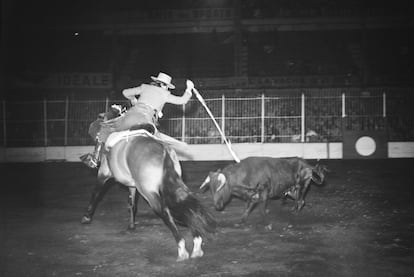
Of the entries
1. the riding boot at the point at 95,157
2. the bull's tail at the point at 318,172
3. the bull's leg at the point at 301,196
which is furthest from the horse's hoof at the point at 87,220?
the bull's tail at the point at 318,172

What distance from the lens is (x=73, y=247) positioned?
688 cm

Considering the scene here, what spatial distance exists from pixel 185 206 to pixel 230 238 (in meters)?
1.41

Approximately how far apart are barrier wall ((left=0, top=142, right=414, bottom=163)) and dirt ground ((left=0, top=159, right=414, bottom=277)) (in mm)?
6593

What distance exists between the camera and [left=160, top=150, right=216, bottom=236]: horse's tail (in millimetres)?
6023

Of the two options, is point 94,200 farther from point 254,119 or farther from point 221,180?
point 254,119

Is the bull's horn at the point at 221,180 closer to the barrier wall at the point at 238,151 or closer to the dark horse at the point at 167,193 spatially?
the dark horse at the point at 167,193

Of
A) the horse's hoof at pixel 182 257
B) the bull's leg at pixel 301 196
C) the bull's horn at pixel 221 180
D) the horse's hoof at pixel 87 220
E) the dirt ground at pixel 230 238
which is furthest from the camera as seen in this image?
the bull's leg at pixel 301 196

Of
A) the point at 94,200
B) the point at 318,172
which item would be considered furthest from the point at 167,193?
the point at 318,172

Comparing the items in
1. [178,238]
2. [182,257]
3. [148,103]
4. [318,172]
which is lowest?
[182,257]

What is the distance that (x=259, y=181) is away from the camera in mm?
8156

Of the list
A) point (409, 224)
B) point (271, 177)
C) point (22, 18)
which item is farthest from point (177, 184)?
point (22, 18)

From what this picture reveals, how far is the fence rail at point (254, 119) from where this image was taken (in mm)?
18797

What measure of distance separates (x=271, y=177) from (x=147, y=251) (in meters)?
2.80

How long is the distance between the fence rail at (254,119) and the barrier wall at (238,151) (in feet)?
1.01
